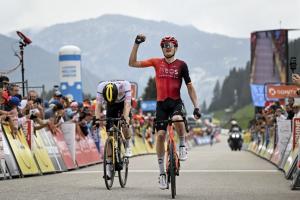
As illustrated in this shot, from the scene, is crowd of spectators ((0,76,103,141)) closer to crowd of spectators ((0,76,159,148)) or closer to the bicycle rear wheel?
crowd of spectators ((0,76,159,148))

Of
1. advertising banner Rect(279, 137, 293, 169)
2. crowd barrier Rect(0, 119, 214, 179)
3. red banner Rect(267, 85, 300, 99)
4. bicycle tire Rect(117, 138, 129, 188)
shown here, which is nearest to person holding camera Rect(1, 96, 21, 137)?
crowd barrier Rect(0, 119, 214, 179)

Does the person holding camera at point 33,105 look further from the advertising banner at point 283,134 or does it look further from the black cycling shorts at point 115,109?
the advertising banner at point 283,134

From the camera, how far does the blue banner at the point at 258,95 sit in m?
54.0

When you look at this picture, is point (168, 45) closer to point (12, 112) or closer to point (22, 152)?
point (12, 112)

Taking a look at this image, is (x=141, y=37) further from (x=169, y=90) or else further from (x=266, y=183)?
(x=266, y=183)

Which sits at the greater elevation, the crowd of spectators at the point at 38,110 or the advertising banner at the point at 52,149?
the crowd of spectators at the point at 38,110

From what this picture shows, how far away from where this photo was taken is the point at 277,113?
25.1 m

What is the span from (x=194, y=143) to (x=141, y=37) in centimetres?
8734

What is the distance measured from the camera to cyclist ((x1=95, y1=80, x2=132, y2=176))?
13.6 metres

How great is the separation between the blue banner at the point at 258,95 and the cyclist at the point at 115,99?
40069 mm

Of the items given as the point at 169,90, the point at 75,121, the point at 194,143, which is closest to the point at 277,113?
the point at 75,121

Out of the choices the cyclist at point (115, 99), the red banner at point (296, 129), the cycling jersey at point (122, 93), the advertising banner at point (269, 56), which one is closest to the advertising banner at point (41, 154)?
the cyclist at point (115, 99)

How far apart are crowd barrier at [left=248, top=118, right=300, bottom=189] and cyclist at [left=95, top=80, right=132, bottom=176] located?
2.91m

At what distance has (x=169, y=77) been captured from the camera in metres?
12.3
